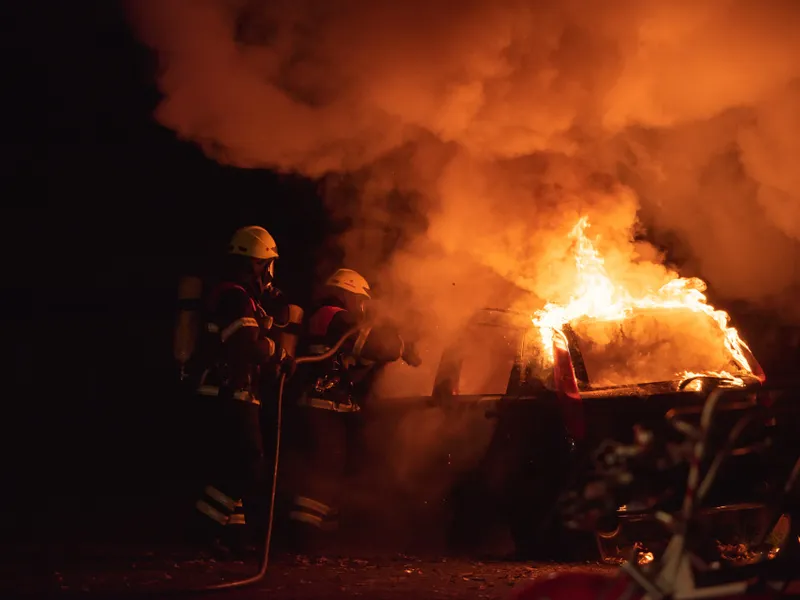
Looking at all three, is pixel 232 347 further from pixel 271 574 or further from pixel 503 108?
pixel 503 108

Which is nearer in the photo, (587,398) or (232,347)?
(587,398)

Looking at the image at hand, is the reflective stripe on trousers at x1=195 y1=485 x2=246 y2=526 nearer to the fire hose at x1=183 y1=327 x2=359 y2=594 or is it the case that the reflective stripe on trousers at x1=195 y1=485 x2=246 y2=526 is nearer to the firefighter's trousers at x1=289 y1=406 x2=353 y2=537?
the fire hose at x1=183 y1=327 x2=359 y2=594

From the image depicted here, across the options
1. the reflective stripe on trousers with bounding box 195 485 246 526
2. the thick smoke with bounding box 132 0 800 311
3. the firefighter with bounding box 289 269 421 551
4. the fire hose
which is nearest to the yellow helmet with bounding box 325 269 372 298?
the firefighter with bounding box 289 269 421 551

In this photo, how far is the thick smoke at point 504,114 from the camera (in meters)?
7.18

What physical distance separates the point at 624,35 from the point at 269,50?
10.0ft

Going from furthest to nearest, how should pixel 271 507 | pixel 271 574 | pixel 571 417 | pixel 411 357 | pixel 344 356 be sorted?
pixel 411 357, pixel 344 356, pixel 271 507, pixel 271 574, pixel 571 417

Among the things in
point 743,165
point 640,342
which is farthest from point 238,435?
point 743,165

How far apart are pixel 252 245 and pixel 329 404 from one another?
4.54 ft

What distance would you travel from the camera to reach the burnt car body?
5309 millimetres

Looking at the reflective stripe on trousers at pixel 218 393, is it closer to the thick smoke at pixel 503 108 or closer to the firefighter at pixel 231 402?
the firefighter at pixel 231 402

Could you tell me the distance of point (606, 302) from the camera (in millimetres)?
6727

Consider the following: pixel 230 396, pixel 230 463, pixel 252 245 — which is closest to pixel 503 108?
pixel 252 245

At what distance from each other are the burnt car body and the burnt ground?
37cm

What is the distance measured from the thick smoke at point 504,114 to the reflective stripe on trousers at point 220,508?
1963 mm
